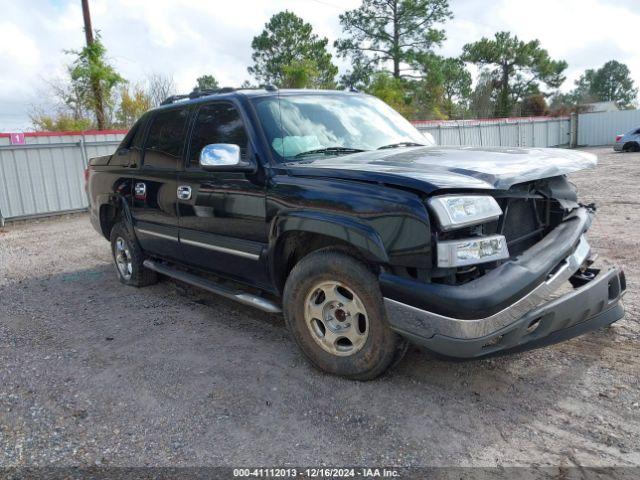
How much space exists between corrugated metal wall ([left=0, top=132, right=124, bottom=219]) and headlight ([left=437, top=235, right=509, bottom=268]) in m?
11.5

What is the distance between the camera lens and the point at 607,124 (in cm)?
3319

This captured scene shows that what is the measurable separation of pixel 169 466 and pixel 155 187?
283 cm

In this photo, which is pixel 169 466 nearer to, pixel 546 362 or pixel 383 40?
pixel 546 362

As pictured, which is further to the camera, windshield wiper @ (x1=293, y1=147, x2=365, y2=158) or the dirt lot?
windshield wiper @ (x1=293, y1=147, x2=365, y2=158)

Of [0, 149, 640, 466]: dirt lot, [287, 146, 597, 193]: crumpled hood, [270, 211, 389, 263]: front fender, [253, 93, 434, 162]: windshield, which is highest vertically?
[253, 93, 434, 162]: windshield

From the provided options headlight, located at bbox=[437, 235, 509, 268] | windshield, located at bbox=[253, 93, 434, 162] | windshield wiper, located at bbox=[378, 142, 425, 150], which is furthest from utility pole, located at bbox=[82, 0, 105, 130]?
headlight, located at bbox=[437, 235, 509, 268]

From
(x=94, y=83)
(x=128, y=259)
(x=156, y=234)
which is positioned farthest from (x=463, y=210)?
(x=94, y=83)

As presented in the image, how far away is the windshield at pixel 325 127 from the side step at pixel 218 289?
1.03 metres

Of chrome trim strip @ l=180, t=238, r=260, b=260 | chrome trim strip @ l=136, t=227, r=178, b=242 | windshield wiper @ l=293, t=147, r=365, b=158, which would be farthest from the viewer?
chrome trim strip @ l=136, t=227, r=178, b=242

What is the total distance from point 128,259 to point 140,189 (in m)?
1.07

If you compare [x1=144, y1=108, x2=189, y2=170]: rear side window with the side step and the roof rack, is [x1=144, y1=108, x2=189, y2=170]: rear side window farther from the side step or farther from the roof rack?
the side step

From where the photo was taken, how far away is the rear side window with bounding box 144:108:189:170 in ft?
14.8

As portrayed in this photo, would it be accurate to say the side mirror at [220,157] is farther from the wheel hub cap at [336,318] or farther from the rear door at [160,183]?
the rear door at [160,183]

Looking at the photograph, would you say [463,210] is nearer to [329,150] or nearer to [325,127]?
[329,150]
